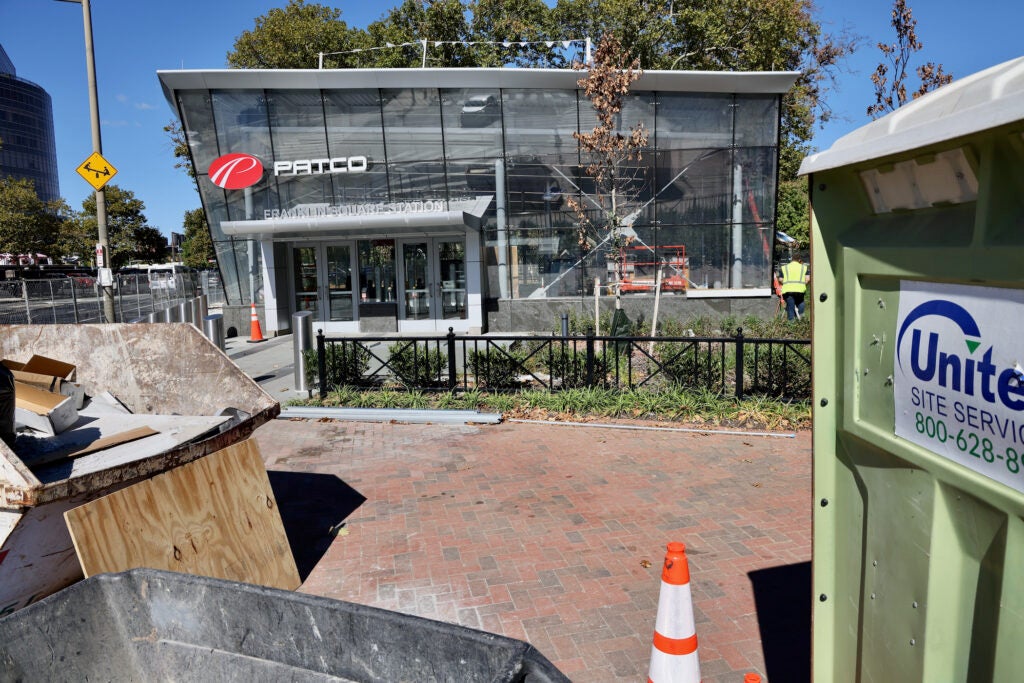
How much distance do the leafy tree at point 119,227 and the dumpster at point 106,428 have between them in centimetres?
4407

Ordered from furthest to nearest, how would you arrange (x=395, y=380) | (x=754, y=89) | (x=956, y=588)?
(x=754, y=89), (x=395, y=380), (x=956, y=588)

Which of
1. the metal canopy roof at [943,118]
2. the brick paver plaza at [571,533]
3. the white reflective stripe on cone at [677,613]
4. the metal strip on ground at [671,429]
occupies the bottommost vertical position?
the brick paver plaza at [571,533]

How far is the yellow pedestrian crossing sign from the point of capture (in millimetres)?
12188

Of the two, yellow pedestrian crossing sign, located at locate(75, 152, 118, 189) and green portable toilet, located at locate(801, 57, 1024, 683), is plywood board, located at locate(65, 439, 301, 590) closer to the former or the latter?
green portable toilet, located at locate(801, 57, 1024, 683)

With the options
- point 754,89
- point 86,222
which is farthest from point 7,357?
point 86,222

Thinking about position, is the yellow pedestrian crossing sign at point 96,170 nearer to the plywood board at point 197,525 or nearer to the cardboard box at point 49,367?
the cardboard box at point 49,367

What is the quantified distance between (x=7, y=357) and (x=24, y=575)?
2887 mm

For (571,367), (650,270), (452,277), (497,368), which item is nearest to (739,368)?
(571,367)

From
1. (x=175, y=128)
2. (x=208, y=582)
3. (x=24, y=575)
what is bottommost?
(x=24, y=575)

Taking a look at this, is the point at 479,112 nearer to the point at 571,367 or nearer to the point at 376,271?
the point at 376,271

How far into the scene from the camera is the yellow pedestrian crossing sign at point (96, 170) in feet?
40.0

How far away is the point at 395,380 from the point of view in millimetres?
10664

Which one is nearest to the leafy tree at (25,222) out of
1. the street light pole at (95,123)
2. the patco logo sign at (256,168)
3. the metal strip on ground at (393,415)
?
the patco logo sign at (256,168)

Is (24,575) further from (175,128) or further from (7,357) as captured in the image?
(175,128)
